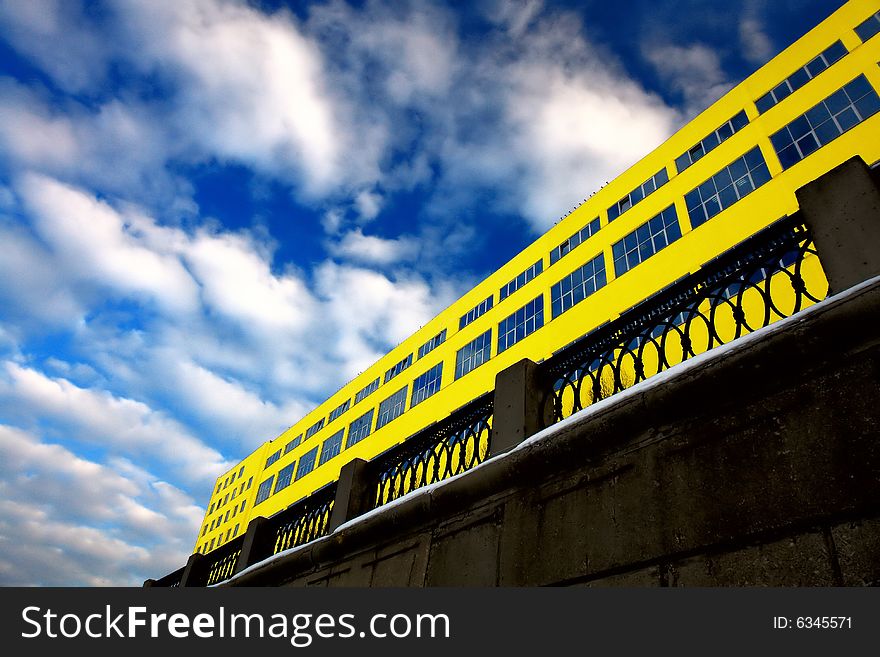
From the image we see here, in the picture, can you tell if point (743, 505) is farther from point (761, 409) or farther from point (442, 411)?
point (442, 411)

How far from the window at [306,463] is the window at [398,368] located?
11183mm

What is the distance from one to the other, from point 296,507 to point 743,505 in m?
Result: 7.88

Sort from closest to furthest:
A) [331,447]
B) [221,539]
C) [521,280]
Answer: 1. [521,280]
2. [331,447]
3. [221,539]

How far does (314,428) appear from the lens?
51.8 meters

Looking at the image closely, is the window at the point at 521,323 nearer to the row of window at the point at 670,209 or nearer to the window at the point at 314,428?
the row of window at the point at 670,209

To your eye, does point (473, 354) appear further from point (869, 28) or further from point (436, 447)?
point (436, 447)

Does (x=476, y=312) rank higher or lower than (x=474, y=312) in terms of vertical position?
lower

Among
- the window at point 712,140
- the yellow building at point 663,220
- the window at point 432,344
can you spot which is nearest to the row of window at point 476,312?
the yellow building at point 663,220

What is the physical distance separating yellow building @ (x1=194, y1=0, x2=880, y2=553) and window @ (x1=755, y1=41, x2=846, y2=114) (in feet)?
0.17

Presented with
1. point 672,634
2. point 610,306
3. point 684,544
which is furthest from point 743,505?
point 610,306

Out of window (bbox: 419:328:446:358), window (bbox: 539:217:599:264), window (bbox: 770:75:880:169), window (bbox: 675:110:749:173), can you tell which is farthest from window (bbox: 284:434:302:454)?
window (bbox: 770:75:880:169)

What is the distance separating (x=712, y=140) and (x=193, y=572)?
27.4 m

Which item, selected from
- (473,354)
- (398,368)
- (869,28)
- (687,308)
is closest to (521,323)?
(473,354)

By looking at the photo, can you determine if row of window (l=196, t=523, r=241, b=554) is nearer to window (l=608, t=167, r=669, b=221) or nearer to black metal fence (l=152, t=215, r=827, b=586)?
black metal fence (l=152, t=215, r=827, b=586)
